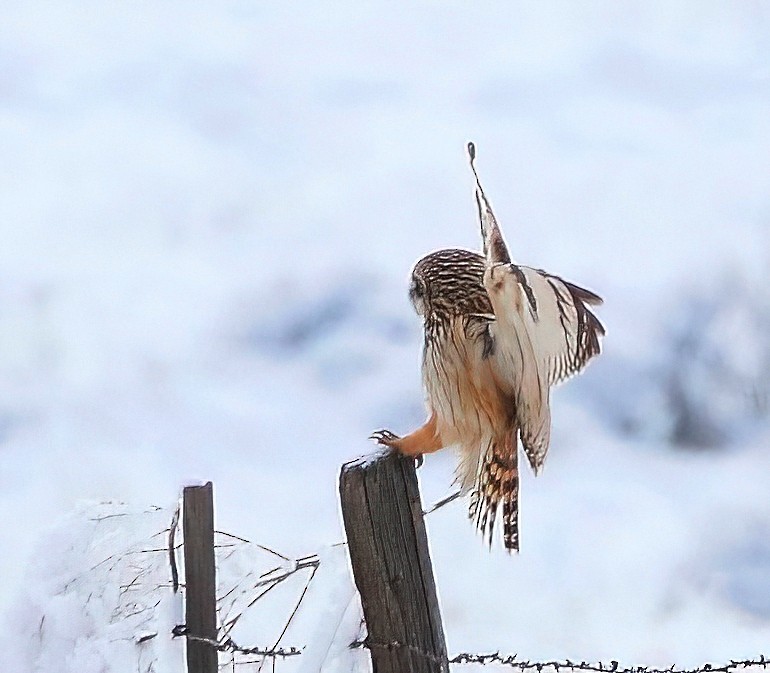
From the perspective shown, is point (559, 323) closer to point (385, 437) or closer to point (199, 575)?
point (385, 437)

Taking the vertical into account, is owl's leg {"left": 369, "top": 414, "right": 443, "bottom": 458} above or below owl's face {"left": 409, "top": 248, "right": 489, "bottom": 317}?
below

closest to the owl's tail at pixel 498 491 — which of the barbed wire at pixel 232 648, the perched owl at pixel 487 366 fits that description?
the perched owl at pixel 487 366

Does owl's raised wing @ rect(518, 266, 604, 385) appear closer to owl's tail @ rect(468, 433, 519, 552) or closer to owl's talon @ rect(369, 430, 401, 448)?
owl's tail @ rect(468, 433, 519, 552)

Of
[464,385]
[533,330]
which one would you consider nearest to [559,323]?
[533,330]

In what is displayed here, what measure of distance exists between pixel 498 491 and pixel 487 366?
215 mm

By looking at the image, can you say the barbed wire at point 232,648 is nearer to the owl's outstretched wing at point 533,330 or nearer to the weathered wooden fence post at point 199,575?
the weathered wooden fence post at point 199,575

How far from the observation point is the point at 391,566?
1.16 m

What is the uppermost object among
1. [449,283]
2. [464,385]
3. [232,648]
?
[449,283]

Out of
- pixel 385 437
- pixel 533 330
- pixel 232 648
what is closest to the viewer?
pixel 533 330

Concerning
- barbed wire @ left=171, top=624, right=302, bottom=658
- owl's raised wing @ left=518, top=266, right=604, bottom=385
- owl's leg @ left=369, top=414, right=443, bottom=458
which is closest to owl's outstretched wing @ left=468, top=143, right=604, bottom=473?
owl's raised wing @ left=518, top=266, right=604, bottom=385

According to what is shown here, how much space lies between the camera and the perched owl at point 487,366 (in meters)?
1.11

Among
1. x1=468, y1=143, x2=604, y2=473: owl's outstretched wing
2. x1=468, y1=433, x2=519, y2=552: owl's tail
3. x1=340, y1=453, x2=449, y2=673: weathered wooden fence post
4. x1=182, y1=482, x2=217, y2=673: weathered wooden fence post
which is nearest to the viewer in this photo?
x1=468, y1=143, x2=604, y2=473: owl's outstretched wing

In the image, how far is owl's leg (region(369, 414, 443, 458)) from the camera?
1235mm

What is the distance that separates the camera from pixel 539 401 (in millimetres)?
1147
